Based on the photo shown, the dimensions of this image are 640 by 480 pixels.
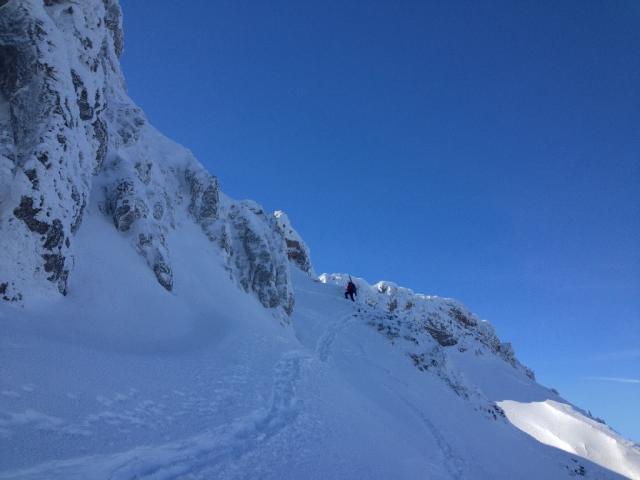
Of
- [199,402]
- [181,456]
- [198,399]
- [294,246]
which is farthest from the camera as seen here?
[294,246]

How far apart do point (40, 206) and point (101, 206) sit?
5262 mm

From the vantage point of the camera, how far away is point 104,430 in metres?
5.53

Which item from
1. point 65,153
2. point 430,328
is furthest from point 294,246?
point 65,153

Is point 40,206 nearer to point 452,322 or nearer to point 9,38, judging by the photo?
point 9,38

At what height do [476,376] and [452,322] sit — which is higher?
[452,322]

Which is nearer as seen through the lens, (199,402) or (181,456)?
(181,456)

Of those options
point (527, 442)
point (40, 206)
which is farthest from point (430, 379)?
point (40, 206)

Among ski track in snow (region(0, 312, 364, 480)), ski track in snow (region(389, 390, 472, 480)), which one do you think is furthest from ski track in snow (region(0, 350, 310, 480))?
ski track in snow (region(389, 390, 472, 480))

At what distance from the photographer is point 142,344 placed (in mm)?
9789

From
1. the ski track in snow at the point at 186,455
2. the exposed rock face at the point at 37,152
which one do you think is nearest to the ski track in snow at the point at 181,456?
the ski track in snow at the point at 186,455

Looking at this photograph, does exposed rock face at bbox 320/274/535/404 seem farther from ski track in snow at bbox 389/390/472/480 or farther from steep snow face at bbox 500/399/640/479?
ski track in snow at bbox 389/390/472/480

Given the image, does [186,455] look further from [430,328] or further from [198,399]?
[430,328]

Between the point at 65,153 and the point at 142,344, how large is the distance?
18.1 feet

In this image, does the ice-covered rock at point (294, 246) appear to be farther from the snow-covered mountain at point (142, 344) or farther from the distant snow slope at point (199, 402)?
the distant snow slope at point (199, 402)
